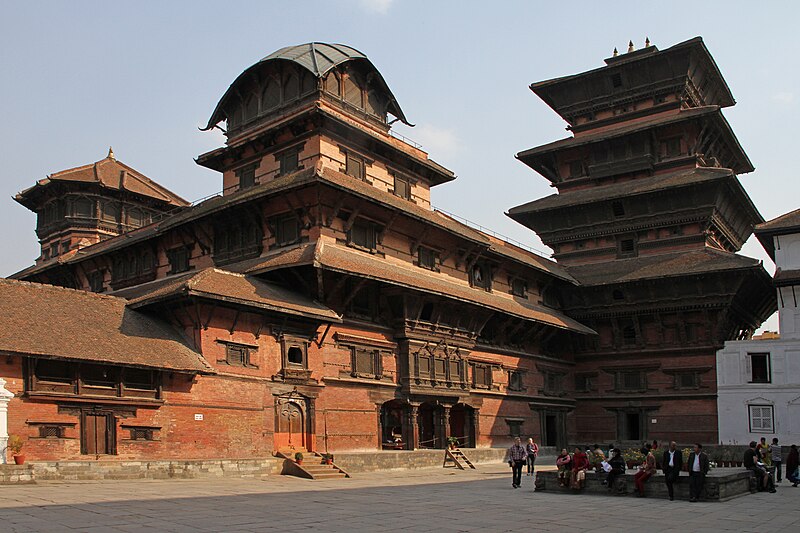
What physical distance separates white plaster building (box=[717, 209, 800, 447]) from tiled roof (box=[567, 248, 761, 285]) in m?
1.64

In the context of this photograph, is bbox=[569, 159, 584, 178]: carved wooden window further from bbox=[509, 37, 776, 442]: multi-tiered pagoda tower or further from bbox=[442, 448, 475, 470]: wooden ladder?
bbox=[442, 448, 475, 470]: wooden ladder

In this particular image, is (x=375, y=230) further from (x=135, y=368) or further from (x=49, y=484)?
(x=49, y=484)

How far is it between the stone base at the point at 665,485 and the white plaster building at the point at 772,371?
18559 millimetres

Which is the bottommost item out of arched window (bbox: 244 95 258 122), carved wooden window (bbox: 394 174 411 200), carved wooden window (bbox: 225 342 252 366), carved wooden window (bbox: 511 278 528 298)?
carved wooden window (bbox: 225 342 252 366)

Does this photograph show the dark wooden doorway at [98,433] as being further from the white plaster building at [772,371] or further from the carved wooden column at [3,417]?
the white plaster building at [772,371]

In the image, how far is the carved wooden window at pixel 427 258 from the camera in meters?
35.1

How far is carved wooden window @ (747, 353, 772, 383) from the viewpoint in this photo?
3903 centimetres

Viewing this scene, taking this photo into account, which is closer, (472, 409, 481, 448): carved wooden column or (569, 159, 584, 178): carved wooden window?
(472, 409, 481, 448): carved wooden column

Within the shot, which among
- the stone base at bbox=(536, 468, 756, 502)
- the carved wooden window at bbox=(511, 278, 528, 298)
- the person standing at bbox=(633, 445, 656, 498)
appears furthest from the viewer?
the carved wooden window at bbox=(511, 278, 528, 298)

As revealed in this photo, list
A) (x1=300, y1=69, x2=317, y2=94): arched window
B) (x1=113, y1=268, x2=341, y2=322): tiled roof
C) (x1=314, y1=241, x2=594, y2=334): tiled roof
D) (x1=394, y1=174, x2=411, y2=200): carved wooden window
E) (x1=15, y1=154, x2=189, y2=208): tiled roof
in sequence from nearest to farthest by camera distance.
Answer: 1. (x1=113, y1=268, x2=341, y2=322): tiled roof
2. (x1=314, y1=241, x2=594, y2=334): tiled roof
3. (x1=300, y1=69, x2=317, y2=94): arched window
4. (x1=394, y1=174, x2=411, y2=200): carved wooden window
5. (x1=15, y1=154, x2=189, y2=208): tiled roof

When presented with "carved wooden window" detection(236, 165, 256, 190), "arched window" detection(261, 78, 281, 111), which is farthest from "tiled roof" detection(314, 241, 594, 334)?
"arched window" detection(261, 78, 281, 111)

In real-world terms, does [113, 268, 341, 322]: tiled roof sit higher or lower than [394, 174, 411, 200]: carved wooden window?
lower

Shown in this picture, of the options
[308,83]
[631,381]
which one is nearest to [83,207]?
[308,83]

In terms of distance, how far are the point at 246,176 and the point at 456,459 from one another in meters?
16.7
